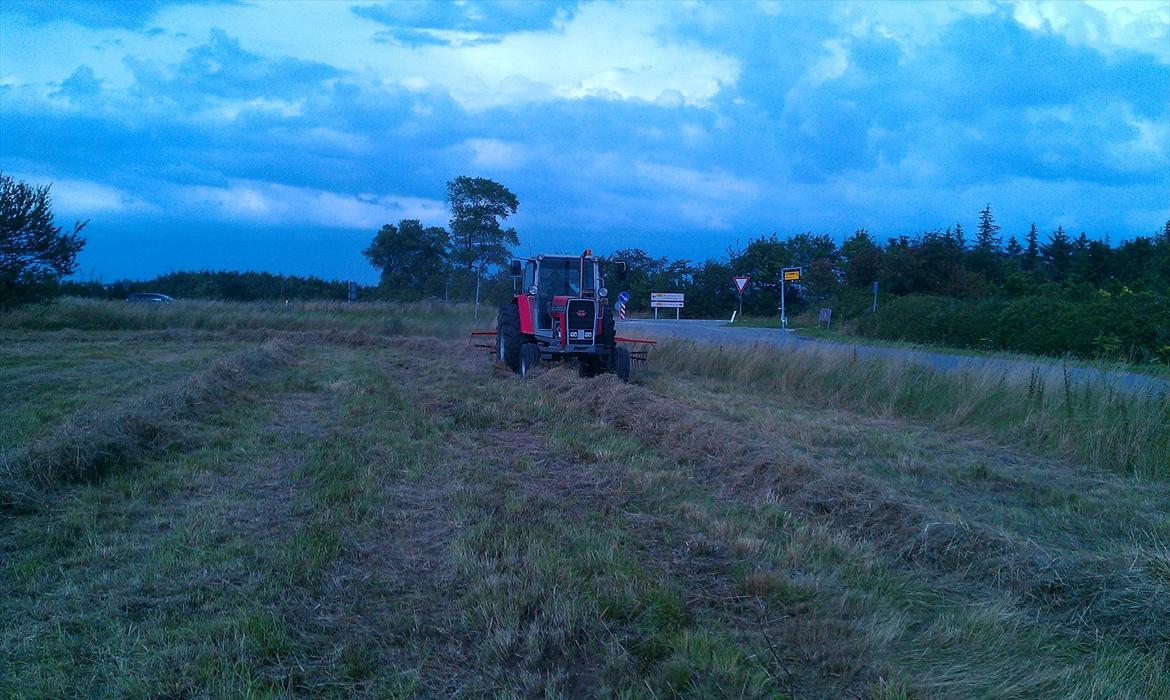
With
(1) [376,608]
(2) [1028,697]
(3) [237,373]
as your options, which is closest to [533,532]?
(1) [376,608]

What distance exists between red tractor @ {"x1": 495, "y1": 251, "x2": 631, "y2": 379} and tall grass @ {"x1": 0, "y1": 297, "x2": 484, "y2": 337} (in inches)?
511

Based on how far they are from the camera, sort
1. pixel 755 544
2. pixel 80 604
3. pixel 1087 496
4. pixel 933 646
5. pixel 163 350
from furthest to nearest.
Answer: pixel 163 350 < pixel 1087 496 < pixel 755 544 < pixel 80 604 < pixel 933 646

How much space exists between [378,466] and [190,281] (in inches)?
2279

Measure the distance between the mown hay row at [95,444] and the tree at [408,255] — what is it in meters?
41.9

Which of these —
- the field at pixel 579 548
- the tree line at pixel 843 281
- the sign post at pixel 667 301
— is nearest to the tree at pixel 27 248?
the tree line at pixel 843 281

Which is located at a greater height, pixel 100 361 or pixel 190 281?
pixel 190 281

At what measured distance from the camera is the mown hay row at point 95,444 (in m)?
7.10

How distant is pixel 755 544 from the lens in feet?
19.6

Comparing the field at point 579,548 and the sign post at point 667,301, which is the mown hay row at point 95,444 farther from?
the sign post at point 667,301

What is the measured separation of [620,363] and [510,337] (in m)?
2.72

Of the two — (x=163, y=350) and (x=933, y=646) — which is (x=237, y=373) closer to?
(x=163, y=350)

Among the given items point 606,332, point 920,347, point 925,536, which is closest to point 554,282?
point 606,332

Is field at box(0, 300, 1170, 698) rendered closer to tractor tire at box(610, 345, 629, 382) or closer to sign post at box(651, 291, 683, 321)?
tractor tire at box(610, 345, 629, 382)

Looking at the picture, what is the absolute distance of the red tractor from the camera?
17.4m
